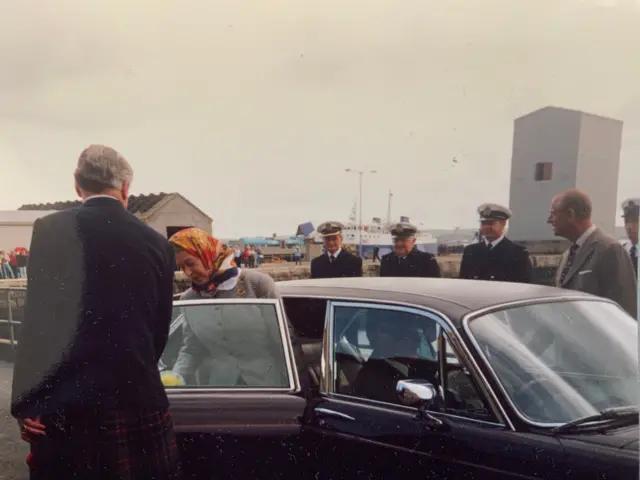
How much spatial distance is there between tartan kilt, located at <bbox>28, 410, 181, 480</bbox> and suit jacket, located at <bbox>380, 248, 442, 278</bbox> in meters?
2.07

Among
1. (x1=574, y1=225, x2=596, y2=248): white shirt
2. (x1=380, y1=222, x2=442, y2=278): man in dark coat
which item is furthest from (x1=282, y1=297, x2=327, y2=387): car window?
(x1=574, y1=225, x2=596, y2=248): white shirt

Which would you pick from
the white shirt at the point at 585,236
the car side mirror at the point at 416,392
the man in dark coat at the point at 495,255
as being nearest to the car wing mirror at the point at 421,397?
the car side mirror at the point at 416,392

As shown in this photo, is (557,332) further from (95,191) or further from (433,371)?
(95,191)

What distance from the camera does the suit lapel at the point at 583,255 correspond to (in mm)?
2410

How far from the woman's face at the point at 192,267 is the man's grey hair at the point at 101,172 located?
726mm

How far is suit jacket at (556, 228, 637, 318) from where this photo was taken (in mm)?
2359

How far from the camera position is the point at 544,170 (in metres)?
2.07

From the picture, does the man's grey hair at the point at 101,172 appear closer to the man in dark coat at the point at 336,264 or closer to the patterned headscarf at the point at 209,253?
the patterned headscarf at the point at 209,253

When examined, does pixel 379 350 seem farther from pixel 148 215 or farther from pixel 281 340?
pixel 148 215

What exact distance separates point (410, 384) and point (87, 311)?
2.98 feet

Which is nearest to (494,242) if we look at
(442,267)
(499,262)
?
(499,262)

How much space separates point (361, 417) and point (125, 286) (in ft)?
2.86

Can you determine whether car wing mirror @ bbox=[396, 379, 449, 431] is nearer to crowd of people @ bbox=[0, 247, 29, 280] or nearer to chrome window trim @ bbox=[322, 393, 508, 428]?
chrome window trim @ bbox=[322, 393, 508, 428]

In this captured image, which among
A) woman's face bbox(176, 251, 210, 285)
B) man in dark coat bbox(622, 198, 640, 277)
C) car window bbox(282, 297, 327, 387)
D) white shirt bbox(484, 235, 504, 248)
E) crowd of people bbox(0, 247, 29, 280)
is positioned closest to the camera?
man in dark coat bbox(622, 198, 640, 277)
